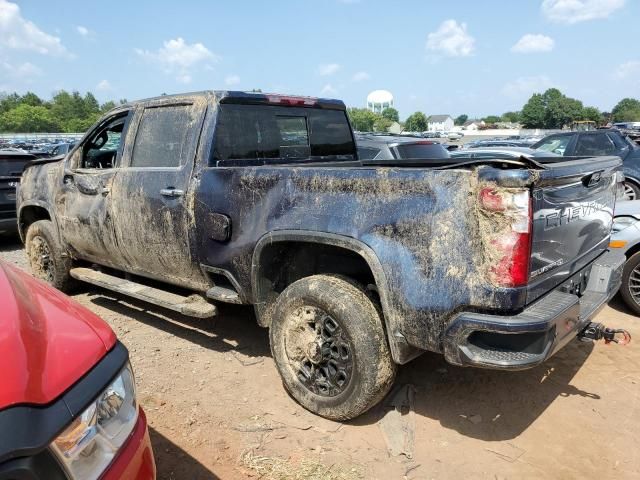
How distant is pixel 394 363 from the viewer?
294cm

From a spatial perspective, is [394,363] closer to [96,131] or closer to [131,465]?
[131,465]

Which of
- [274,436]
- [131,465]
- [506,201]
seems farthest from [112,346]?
[506,201]

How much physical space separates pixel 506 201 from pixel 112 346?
1746mm

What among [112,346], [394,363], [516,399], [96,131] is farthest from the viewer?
[96,131]

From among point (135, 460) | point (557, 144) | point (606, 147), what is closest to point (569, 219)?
point (135, 460)

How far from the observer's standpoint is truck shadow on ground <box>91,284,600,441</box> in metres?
3.22

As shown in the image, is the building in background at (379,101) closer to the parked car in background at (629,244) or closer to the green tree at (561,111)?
the green tree at (561,111)

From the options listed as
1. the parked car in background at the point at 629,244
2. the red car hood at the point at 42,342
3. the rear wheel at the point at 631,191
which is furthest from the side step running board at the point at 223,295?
the rear wheel at the point at 631,191

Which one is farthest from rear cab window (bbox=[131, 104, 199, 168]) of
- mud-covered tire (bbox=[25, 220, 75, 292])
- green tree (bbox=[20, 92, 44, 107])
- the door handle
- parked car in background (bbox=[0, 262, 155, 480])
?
green tree (bbox=[20, 92, 44, 107])

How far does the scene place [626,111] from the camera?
3772 inches

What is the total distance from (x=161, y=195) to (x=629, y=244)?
4.08 metres

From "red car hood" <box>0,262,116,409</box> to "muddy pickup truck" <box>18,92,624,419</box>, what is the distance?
1427 mm

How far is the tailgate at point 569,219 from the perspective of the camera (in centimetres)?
246

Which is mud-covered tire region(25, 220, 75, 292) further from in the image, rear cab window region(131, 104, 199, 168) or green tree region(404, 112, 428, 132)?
green tree region(404, 112, 428, 132)
